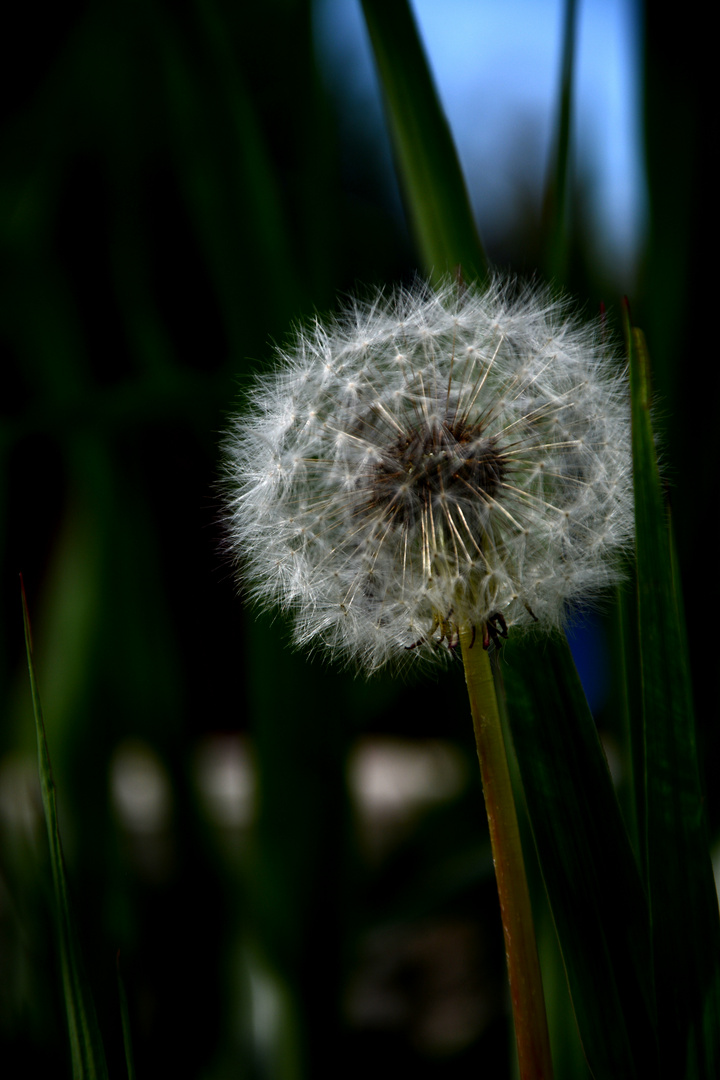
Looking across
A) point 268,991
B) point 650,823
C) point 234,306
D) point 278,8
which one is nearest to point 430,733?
point 268,991

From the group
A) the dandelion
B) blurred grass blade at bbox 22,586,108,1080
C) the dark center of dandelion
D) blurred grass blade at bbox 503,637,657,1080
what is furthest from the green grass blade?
blurred grass blade at bbox 22,586,108,1080

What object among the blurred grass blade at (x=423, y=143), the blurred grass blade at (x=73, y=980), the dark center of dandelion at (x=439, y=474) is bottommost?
the blurred grass blade at (x=73, y=980)

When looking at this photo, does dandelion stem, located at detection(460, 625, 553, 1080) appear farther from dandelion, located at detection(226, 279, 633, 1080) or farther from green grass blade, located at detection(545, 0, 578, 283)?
green grass blade, located at detection(545, 0, 578, 283)

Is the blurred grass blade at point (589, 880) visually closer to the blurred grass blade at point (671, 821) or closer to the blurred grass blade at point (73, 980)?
the blurred grass blade at point (671, 821)

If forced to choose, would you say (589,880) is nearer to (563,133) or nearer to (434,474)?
(434,474)

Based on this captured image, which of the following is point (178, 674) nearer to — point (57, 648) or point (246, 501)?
point (57, 648)

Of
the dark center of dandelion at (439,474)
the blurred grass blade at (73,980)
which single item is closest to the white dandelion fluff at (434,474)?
the dark center of dandelion at (439,474)
